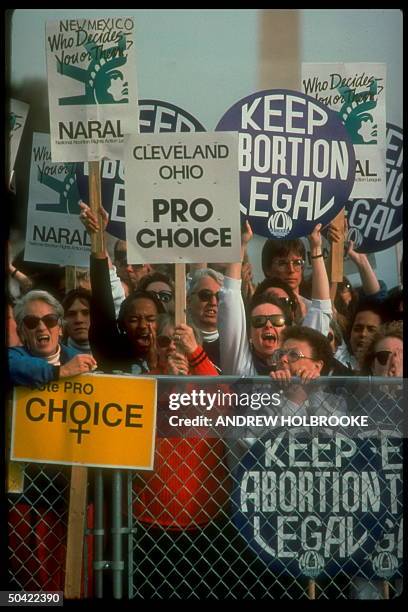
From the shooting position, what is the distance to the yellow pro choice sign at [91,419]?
566 centimetres

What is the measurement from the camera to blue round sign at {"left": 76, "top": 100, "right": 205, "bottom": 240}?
562cm

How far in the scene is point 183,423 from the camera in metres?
5.70

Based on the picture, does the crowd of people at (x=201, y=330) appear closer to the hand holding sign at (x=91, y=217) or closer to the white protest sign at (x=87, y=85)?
the hand holding sign at (x=91, y=217)

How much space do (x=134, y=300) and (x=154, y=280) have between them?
0.39 ft

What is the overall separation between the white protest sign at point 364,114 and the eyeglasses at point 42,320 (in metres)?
1.35

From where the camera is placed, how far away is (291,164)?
18.7 ft

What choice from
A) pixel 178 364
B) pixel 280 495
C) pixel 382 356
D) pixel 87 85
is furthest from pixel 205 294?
pixel 87 85

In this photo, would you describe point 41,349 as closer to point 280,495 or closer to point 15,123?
point 15,123

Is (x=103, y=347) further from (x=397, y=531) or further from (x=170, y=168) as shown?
(x=397, y=531)

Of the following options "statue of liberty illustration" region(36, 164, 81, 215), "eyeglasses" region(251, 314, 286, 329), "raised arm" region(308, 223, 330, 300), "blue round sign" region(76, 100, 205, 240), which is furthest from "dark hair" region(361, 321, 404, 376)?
"statue of liberty illustration" region(36, 164, 81, 215)

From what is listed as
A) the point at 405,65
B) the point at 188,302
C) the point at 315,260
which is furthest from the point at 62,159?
the point at 405,65

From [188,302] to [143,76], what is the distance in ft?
3.13

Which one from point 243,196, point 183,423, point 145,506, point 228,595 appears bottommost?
point 228,595

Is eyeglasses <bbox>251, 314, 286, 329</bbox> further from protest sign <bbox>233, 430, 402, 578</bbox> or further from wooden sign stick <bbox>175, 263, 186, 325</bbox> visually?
protest sign <bbox>233, 430, 402, 578</bbox>
